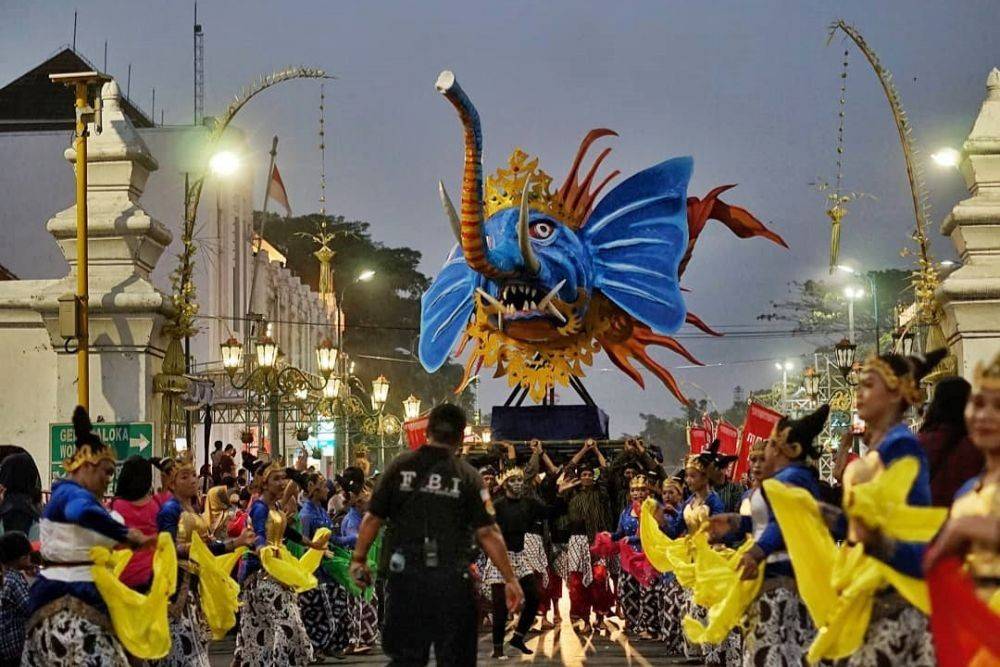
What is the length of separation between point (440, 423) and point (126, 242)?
9.33 metres

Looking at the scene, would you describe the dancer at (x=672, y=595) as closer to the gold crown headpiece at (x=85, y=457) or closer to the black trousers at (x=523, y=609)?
the black trousers at (x=523, y=609)

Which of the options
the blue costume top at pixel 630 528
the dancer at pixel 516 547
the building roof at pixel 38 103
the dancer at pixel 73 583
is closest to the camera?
the dancer at pixel 73 583

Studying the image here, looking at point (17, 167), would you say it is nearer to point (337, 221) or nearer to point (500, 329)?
point (500, 329)

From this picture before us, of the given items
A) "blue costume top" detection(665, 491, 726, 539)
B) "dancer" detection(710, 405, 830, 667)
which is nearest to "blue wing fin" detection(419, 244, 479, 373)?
"blue costume top" detection(665, 491, 726, 539)

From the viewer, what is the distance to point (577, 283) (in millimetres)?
22234

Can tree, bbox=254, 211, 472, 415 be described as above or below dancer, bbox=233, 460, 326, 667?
above

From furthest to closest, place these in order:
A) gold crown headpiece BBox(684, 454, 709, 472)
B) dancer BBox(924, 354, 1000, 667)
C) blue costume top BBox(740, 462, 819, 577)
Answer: gold crown headpiece BBox(684, 454, 709, 472) < blue costume top BBox(740, 462, 819, 577) < dancer BBox(924, 354, 1000, 667)

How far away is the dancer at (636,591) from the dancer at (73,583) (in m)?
9.74

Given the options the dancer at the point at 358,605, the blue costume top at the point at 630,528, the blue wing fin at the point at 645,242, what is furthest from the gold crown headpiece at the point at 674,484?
the blue wing fin at the point at 645,242

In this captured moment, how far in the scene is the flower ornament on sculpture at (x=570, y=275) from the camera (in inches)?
859

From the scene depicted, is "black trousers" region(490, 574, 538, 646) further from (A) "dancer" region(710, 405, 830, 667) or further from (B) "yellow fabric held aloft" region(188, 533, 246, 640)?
(A) "dancer" region(710, 405, 830, 667)

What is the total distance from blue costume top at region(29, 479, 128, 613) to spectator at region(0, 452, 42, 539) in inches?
132

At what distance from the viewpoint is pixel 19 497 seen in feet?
46.0

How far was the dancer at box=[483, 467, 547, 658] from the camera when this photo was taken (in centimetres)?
1767
